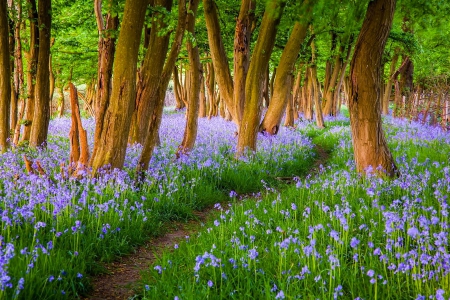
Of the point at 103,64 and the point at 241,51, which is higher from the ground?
the point at 241,51

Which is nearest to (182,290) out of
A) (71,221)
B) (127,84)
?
(71,221)

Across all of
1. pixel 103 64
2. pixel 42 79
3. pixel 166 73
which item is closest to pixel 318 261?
pixel 166 73

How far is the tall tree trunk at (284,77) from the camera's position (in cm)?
1069

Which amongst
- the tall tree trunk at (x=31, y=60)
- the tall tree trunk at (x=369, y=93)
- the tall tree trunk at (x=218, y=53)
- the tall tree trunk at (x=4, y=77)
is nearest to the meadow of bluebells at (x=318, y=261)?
the tall tree trunk at (x=369, y=93)

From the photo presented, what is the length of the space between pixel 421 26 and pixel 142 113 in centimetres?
621

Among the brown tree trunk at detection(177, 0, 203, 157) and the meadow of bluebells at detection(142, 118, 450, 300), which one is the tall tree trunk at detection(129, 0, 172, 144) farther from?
the meadow of bluebells at detection(142, 118, 450, 300)

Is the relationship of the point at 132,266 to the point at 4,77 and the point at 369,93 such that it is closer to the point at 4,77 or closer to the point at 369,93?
the point at 369,93

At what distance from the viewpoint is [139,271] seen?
437 cm

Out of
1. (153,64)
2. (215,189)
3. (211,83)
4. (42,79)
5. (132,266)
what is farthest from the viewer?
(211,83)

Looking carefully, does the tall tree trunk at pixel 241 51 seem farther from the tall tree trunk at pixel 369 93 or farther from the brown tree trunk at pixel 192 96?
the tall tree trunk at pixel 369 93

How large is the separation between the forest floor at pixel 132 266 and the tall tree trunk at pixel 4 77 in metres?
5.87

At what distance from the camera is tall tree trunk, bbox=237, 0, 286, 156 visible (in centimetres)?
1023

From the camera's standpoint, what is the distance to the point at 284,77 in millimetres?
11469

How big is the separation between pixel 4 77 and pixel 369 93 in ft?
26.8
